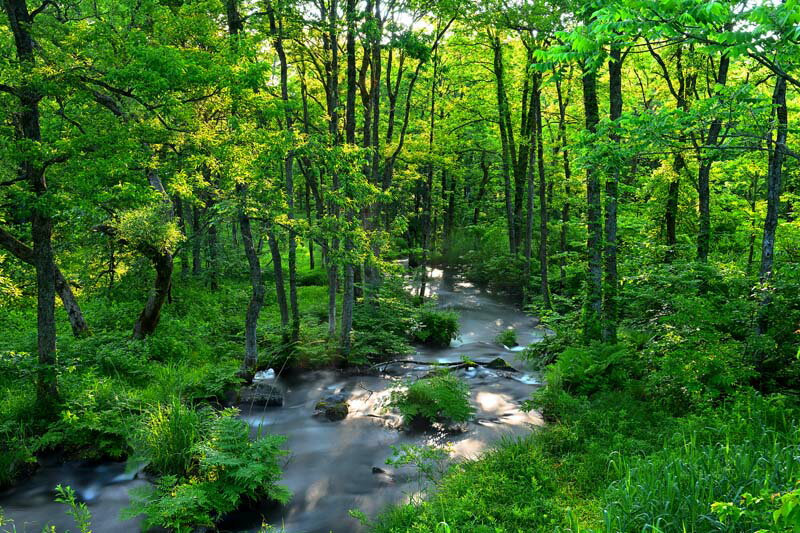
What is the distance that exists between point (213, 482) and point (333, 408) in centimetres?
379

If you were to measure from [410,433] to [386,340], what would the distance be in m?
5.45

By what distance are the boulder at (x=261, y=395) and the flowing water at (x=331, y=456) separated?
231mm

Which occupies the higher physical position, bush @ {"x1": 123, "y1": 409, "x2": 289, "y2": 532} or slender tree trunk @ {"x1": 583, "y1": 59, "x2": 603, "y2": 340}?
slender tree trunk @ {"x1": 583, "y1": 59, "x2": 603, "y2": 340}

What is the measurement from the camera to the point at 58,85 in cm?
733

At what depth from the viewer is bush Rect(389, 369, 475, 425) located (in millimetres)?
9125

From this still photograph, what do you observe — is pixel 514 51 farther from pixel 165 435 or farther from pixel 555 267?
pixel 165 435

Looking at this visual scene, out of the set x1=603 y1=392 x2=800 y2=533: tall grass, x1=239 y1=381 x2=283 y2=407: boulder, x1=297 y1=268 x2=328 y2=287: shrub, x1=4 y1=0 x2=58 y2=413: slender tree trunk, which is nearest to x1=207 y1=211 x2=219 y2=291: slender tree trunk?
x1=297 y1=268 x2=328 y2=287: shrub

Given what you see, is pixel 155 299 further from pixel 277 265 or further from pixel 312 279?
pixel 312 279

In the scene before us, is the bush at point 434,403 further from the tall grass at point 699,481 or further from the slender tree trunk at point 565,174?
the slender tree trunk at point 565,174

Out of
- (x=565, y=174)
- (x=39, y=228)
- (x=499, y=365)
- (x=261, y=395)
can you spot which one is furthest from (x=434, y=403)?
(x=565, y=174)

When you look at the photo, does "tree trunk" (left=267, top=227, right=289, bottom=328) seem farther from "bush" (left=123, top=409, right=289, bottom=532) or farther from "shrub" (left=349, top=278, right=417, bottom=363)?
"bush" (left=123, top=409, right=289, bottom=532)

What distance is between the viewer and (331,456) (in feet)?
27.5

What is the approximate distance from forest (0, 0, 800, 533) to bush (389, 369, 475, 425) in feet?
0.20

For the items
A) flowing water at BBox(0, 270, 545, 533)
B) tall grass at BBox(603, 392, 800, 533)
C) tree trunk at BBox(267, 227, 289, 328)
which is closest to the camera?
tall grass at BBox(603, 392, 800, 533)
